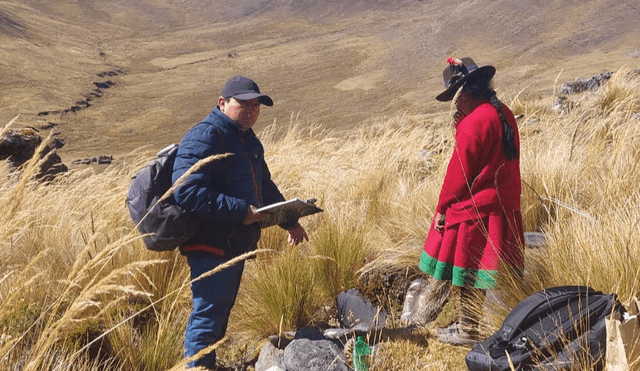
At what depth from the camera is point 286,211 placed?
2.94 m

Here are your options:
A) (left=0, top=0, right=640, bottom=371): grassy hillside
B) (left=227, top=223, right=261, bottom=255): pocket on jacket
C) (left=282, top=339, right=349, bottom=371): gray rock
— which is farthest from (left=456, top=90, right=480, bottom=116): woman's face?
(left=282, top=339, right=349, bottom=371): gray rock

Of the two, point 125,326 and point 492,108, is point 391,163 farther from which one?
point 125,326

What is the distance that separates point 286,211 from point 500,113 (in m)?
1.12

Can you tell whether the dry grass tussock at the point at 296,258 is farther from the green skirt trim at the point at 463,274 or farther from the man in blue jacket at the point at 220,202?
the man in blue jacket at the point at 220,202

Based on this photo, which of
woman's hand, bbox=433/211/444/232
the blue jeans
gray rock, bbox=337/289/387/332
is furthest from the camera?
gray rock, bbox=337/289/387/332

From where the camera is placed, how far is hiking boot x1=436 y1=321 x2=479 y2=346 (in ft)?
10.0

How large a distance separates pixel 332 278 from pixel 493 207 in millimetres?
1289

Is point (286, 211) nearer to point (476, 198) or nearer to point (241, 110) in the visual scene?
point (241, 110)

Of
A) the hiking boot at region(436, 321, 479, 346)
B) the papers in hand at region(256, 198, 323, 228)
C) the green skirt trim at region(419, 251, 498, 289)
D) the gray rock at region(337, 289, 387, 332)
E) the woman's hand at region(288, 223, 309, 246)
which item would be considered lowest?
the gray rock at region(337, 289, 387, 332)

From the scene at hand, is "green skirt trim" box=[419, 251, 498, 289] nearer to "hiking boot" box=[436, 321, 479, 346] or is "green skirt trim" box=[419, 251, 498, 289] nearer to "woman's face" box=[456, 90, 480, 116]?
"hiking boot" box=[436, 321, 479, 346]

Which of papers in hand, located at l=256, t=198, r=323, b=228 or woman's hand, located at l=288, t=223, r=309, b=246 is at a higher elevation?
papers in hand, located at l=256, t=198, r=323, b=228

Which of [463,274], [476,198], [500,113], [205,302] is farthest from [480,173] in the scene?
[205,302]

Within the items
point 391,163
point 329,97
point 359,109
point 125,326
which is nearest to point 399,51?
point 329,97

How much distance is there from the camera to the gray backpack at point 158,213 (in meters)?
2.73
